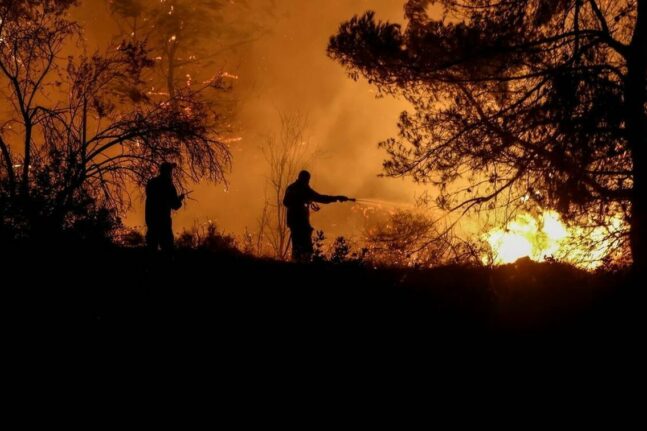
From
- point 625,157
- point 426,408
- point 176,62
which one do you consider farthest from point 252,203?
point 426,408

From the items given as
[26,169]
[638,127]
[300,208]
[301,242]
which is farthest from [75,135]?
[638,127]

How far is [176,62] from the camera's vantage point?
84.5 feet

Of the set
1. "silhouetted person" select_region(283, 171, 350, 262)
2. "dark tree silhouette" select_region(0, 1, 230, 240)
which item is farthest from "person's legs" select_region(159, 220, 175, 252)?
"silhouetted person" select_region(283, 171, 350, 262)

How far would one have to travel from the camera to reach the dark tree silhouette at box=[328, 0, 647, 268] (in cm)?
632

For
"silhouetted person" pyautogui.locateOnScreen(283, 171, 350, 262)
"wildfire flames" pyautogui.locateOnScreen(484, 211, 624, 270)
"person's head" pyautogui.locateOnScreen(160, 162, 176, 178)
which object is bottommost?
"wildfire flames" pyautogui.locateOnScreen(484, 211, 624, 270)

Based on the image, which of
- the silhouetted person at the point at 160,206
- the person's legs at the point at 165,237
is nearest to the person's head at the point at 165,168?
the silhouetted person at the point at 160,206

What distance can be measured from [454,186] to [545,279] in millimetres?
2440

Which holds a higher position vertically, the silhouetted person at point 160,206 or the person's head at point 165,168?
the person's head at point 165,168

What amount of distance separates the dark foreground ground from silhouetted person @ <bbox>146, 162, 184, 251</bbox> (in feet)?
3.77

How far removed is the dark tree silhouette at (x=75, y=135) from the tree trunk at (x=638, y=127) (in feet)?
22.0

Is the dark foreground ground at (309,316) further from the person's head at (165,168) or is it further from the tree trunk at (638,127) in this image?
the person's head at (165,168)

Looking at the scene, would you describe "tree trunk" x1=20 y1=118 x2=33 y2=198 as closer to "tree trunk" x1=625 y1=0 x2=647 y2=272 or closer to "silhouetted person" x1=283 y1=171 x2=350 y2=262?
"silhouetted person" x1=283 y1=171 x2=350 y2=262

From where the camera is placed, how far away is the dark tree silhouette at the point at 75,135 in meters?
9.02

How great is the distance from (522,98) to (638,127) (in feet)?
4.63
